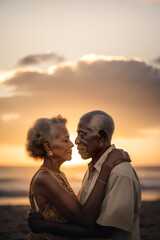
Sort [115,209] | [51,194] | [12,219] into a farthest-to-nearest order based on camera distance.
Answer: [12,219] < [51,194] < [115,209]

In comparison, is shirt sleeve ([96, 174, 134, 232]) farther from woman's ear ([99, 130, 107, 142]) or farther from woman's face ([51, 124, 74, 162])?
woman's face ([51, 124, 74, 162])

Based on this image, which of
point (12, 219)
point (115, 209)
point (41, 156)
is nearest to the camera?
point (115, 209)

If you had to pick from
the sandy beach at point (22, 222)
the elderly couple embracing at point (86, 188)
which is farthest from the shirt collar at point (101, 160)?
the sandy beach at point (22, 222)

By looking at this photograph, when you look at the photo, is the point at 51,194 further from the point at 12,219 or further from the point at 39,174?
the point at 12,219

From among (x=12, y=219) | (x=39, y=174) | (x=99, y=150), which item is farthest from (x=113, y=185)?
(x=12, y=219)

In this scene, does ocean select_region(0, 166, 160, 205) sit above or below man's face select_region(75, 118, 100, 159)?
below

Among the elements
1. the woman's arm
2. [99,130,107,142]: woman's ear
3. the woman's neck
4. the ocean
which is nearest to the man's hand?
the woman's arm

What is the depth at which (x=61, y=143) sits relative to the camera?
4.30 metres

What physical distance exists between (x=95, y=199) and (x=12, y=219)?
1124cm

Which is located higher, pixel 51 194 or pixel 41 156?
pixel 41 156

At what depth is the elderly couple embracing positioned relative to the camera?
374 cm

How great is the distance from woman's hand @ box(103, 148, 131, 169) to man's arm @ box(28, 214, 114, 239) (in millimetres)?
613

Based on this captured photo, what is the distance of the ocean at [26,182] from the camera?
24603mm

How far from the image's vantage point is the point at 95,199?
380 cm
